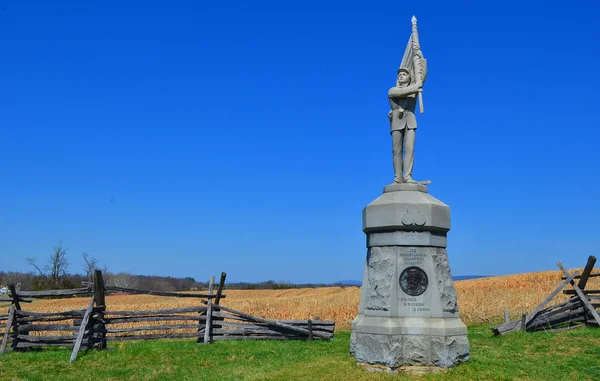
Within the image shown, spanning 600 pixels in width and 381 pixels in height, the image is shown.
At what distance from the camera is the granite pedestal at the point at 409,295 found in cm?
918

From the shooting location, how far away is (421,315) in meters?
9.38

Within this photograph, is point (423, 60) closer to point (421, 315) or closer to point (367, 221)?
point (367, 221)

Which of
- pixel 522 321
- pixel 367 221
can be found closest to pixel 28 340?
pixel 367 221

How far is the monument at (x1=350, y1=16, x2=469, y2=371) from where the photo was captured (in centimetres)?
918

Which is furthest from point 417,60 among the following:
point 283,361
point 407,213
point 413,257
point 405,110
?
point 283,361

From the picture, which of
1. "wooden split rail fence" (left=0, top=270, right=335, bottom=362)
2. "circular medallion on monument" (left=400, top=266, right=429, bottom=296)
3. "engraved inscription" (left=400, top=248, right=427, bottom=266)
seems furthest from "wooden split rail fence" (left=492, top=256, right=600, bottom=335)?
"engraved inscription" (left=400, top=248, right=427, bottom=266)

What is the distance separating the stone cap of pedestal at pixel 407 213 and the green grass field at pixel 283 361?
8.18 feet

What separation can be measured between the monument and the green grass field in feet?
1.31

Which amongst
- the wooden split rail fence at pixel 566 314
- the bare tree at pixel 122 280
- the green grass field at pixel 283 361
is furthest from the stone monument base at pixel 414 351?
the bare tree at pixel 122 280

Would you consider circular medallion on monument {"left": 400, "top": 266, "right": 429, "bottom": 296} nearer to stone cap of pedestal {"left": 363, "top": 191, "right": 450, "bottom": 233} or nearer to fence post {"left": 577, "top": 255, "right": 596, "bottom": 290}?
stone cap of pedestal {"left": 363, "top": 191, "right": 450, "bottom": 233}

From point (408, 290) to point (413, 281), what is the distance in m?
0.18

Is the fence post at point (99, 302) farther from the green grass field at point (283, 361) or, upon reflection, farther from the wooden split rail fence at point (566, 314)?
the wooden split rail fence at point (566, 314)

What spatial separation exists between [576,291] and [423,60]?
951 cm

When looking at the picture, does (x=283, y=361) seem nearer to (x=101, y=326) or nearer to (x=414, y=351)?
(x=414, y=351)
